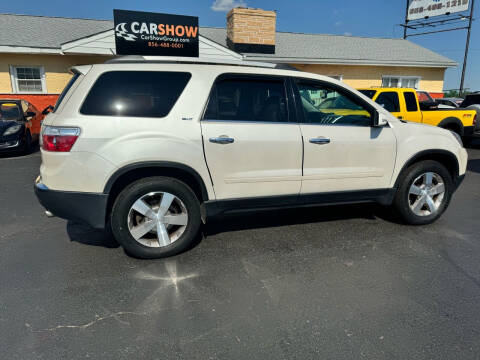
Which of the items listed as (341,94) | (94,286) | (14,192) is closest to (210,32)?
(14,192)

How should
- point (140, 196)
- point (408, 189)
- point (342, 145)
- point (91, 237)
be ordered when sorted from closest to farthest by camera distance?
point (140, 196) → point (342, 145) → point (91, 237) → point (408, 189)

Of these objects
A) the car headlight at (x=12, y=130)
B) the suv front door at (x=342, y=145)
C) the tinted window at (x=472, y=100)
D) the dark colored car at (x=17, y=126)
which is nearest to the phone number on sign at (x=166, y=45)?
the dark colored car at (x=17, y=126)

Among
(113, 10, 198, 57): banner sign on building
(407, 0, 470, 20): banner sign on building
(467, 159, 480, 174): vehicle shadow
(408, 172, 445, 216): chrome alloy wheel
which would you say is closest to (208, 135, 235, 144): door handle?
(408, 172, 445, 216): chrome alloy wheel

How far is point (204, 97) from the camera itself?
10.8 feet

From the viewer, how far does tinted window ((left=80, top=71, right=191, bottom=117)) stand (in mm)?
3061

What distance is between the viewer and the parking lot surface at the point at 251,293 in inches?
87.7

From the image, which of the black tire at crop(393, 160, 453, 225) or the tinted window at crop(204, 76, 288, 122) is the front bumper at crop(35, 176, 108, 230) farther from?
the black tire at crop(393, 160, 453, 225)

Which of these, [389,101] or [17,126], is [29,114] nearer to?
[17,126]

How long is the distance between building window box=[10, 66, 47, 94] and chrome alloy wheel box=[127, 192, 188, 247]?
14.3 meters

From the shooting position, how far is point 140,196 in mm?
3207

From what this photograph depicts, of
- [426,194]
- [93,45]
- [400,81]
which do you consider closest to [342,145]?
[426,194]

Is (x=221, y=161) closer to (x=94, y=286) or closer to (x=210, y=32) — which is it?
(x=94, y=286)

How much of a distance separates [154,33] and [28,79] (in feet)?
21.0

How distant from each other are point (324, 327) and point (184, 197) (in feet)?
5.60
